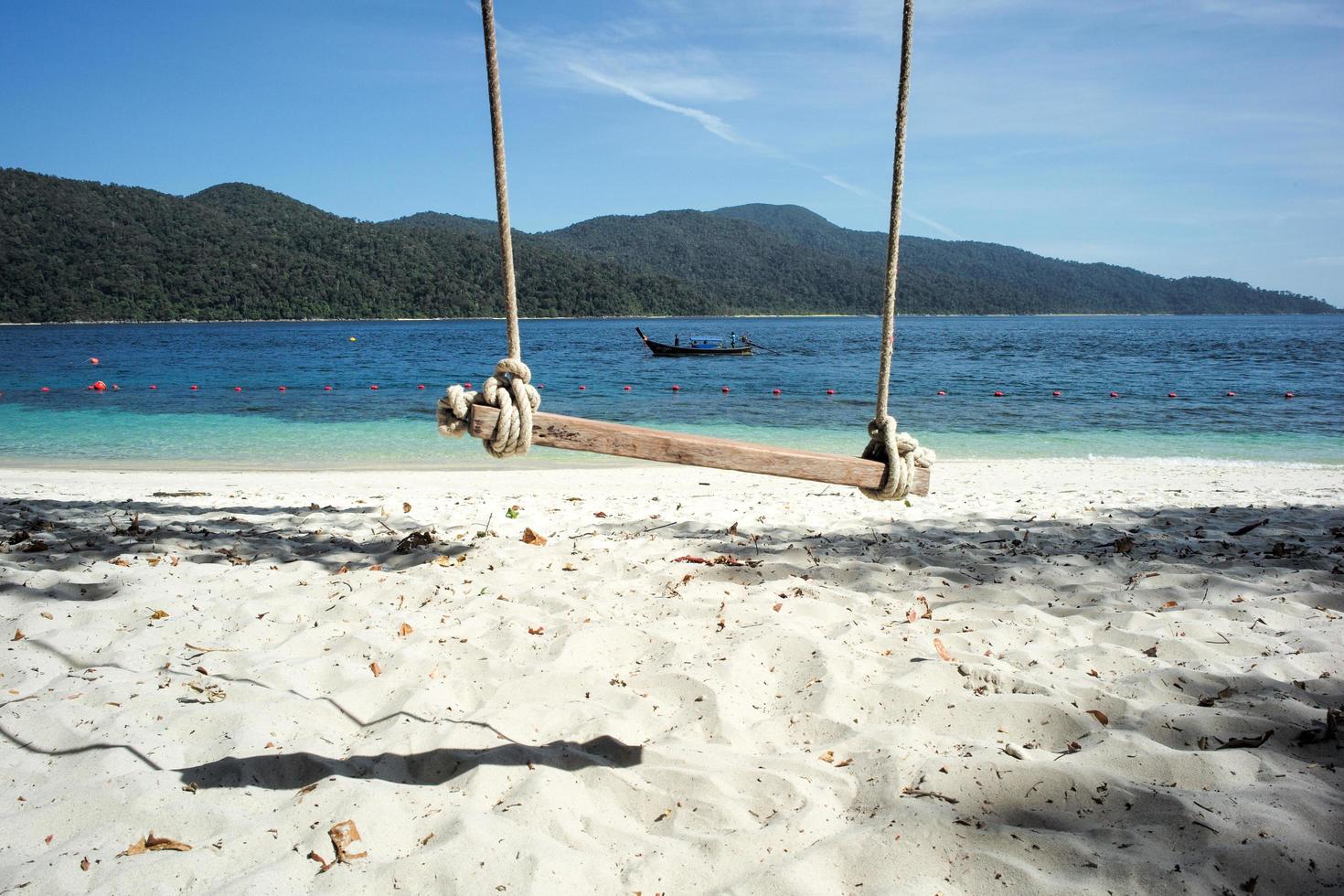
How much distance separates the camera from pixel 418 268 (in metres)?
93.9

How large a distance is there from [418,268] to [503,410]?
9970 centimetres

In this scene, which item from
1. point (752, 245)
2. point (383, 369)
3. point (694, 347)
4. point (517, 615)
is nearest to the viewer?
point (517, 615)

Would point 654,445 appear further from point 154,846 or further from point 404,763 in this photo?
point 154,846

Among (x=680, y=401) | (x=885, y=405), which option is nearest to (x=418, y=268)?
(x=680, y=401)

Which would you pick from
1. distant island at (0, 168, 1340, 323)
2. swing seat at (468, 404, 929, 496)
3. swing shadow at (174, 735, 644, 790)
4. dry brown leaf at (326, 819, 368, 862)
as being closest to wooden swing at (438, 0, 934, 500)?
swing seat at (468, 404, 929, 496)

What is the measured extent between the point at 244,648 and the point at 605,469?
689cm

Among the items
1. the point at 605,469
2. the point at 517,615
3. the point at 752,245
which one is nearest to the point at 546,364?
the point at 605,469

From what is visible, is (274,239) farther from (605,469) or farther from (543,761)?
(543,761)

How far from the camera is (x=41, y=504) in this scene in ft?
19.4

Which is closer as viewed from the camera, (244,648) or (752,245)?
(244,648)

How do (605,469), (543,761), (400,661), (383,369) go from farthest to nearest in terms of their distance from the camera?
(383,369), (605,469), (400,661), (543,761)

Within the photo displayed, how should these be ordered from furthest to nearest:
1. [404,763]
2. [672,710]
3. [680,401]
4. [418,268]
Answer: [418,268], [680,401], [672,710], [404,763]

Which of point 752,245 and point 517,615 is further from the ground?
point 752,245

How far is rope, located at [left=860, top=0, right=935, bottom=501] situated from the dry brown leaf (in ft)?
5.90
